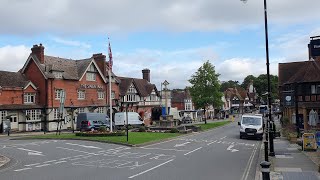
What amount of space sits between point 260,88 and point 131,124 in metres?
99.1

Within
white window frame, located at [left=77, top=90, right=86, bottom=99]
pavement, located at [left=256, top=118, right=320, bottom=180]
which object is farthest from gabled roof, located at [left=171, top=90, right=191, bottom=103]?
pavement, located at [left=256, top=118, right=320, bottom=180]

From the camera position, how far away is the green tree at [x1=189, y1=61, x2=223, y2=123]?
64875 millimetres

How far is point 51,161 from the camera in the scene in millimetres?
19828

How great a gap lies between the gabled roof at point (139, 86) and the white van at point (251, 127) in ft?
115

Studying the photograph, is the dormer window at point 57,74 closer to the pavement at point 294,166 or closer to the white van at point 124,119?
the white van at point 124,119

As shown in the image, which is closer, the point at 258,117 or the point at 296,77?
the point at 258,117

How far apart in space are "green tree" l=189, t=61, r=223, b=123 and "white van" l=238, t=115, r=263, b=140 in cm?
2662

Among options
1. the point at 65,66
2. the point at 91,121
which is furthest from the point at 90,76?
the point at 91,121

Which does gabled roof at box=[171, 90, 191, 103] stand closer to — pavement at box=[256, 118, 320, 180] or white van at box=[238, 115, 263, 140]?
white van at box=[238, 115, 263, 140]

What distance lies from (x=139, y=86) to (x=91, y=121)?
30581 mm

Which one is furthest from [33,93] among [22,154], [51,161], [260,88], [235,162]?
[260,88]

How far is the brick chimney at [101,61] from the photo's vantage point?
211 ft

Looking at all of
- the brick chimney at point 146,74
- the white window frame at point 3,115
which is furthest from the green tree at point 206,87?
the white window frame at point 3,115

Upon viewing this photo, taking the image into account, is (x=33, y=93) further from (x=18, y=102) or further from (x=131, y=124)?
(x=131, y=124)
